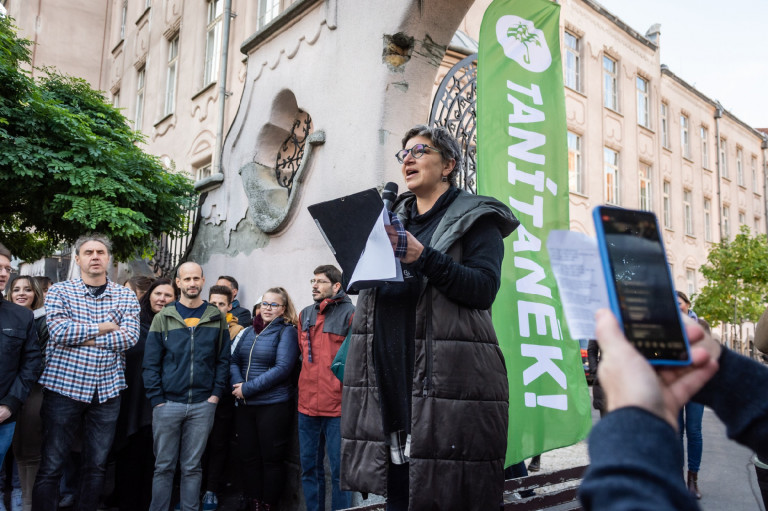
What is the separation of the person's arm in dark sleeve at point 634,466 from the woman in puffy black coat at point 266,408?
3.99 meters

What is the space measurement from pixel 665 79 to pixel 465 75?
68.7ft

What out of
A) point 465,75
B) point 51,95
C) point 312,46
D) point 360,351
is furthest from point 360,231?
point 51,95

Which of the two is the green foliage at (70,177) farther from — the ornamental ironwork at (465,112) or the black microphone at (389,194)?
the black microphone at (389,194)

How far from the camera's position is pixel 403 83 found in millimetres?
5262

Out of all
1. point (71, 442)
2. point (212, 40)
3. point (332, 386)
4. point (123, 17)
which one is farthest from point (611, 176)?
point (71, 442)

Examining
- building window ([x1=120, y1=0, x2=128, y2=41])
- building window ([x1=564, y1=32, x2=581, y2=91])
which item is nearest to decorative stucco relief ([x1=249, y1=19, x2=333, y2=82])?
building window ([x1=564, y1=32, x2=581, y2=91])

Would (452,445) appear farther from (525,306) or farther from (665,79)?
(665,79)

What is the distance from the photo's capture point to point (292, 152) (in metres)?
6.89

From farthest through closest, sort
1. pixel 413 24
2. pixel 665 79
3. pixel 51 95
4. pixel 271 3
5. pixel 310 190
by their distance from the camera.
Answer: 1. pixel 665 79
2. pixel 271 3
3. pixel 51 95
4. pixel 310 190
5. pixel 413 24

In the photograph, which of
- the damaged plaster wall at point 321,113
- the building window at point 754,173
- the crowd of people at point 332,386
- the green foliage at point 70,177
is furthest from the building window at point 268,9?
the building window at point 754,173

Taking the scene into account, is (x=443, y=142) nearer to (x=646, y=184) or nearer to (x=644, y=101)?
(x=646, y=184)

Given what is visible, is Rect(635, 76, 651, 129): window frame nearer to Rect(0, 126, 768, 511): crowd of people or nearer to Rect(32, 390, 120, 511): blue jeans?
Rect(0, 126, 768, 511): crowd of people

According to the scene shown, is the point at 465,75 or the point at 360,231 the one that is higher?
the point at 465,75

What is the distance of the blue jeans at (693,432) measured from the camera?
5156mm
